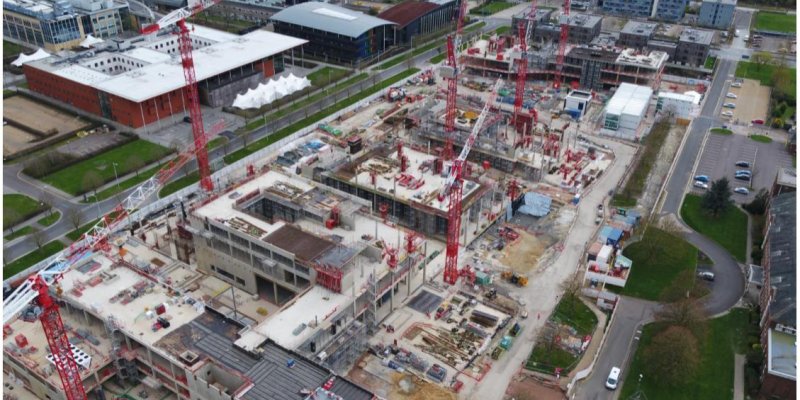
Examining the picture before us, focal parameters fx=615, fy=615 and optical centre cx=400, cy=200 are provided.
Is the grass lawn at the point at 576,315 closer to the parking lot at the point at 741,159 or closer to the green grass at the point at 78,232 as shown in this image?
the parking lot at the point at 741,159

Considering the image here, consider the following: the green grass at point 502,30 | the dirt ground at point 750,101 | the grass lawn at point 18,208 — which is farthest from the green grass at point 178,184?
the green grass at point 502,30

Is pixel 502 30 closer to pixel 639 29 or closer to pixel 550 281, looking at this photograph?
pixel 639 29

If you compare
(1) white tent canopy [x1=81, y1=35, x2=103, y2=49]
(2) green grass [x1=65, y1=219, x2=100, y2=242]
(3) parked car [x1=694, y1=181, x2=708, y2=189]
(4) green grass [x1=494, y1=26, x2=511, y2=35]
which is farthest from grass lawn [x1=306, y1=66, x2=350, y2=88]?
(3) parked car [x1=694, y1=181, x2=708, y2=189]

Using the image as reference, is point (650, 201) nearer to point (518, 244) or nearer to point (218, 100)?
point (518, 244)

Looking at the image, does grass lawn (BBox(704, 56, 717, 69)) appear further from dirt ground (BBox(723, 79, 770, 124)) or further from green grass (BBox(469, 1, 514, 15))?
green grass (BBox(469, 1, 514, 15))

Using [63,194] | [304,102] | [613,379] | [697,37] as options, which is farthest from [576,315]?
[697,37]
